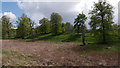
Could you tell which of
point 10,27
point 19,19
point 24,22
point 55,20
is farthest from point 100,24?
point 10,27

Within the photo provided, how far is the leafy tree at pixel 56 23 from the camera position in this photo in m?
55.1

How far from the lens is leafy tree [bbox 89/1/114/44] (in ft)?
74.8

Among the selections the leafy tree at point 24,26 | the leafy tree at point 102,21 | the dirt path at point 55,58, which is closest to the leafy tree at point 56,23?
the leafy tree at point 24,26

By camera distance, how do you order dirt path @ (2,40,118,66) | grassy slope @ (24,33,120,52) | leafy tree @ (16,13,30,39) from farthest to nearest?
leafy tree @ (16,13,30,39) → grassy slope @ (24,33,120,52) → dirt path @ (2,40,118,66)

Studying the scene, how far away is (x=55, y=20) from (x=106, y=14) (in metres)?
36.6

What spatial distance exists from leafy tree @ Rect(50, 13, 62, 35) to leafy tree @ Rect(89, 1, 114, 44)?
32252 mm

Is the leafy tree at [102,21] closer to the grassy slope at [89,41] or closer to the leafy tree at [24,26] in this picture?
the grassy slope at [89,41]

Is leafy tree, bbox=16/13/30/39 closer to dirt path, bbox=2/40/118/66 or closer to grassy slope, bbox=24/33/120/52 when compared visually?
grassy slope, bbox=24/33/120/52

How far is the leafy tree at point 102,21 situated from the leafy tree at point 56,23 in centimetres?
3225

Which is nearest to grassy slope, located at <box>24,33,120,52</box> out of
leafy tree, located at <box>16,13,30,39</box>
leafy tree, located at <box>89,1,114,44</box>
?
leafy tree, located at <box>89,1,114,44</box>

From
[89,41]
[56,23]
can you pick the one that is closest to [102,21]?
[89,41]

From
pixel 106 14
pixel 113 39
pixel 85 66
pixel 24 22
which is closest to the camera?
pixel 85 66

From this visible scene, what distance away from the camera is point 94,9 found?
25016 mm

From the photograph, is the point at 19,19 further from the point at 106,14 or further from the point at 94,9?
the point at 106,14
